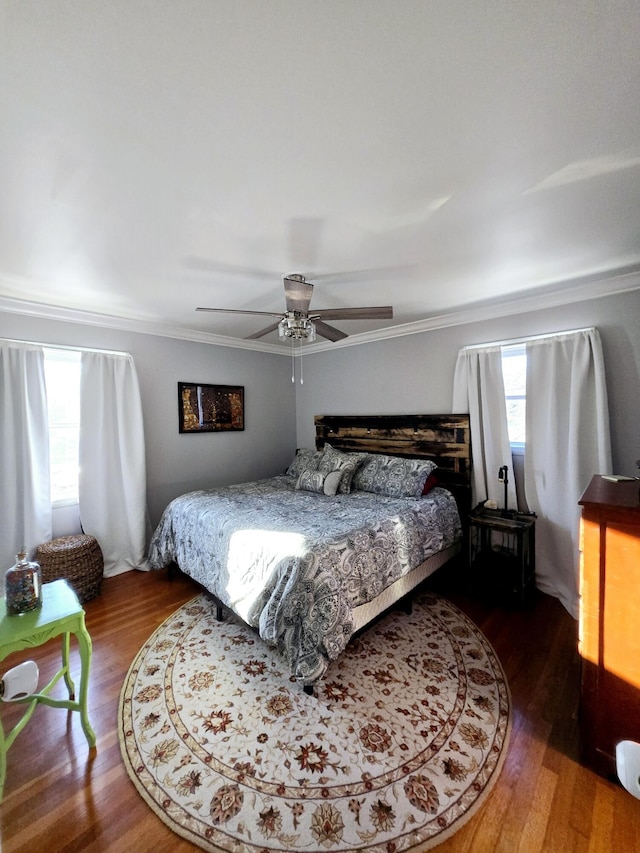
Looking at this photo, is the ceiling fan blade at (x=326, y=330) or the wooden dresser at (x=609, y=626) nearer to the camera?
the wooden dresser at (x=609, y=626)

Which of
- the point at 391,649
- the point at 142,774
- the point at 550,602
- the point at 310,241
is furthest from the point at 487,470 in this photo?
the point at 142,774

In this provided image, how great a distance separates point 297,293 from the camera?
215 cm

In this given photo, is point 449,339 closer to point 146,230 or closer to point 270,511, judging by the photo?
point 270,511

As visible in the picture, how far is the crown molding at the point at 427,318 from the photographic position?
2474mm

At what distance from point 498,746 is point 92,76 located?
2.93 meters

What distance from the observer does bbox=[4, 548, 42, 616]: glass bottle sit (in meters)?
1.49

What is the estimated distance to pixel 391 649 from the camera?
218 centimetres

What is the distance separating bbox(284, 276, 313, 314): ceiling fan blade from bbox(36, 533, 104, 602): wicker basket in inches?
103

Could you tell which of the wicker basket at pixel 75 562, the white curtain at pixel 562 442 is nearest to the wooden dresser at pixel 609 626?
the white curtain at pixel 562 442

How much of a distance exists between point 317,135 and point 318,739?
252cm

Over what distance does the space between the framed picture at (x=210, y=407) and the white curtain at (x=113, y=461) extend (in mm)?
563

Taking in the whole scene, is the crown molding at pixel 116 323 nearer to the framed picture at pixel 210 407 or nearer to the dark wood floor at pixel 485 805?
the framed picture at pixel 210 407

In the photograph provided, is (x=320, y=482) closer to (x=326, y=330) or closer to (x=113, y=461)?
(x=326, y=330)

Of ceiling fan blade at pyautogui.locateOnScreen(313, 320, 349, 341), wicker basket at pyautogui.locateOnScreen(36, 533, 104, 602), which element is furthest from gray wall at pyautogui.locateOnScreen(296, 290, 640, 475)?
wicker basket at pyautogui.locateOnScreen(36, 533, 104, 602)
